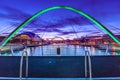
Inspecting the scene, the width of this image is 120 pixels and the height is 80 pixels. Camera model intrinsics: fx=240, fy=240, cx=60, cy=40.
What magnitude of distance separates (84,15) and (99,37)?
10.7ft

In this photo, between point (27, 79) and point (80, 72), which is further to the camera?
point (80, 72)

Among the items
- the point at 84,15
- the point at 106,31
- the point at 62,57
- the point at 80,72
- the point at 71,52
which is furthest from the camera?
the point at 84,15

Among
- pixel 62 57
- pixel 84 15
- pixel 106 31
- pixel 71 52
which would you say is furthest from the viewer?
pixel 84 15

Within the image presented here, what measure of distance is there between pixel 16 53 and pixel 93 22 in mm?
15216

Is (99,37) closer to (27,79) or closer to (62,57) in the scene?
(62,57)

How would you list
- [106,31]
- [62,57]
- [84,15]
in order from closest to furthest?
[62,57], [106,31], [84,15]

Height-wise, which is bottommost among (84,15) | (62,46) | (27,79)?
(27,79)

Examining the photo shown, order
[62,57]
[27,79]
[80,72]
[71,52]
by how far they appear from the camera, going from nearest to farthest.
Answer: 1. [27,79]
2. [80,72]
3. [62,57]
4. [71,52]

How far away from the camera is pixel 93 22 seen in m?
25.9

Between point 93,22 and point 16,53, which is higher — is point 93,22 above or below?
above

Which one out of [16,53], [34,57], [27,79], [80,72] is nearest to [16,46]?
[16,53]

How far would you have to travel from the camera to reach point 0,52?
38.0 ft

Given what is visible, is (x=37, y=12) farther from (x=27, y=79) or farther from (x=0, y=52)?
(x=27, y=79)

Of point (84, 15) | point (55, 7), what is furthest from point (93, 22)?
point (55, 7)
